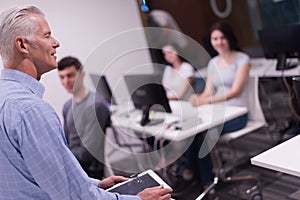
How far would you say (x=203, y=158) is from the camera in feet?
9.18

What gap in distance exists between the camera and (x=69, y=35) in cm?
322

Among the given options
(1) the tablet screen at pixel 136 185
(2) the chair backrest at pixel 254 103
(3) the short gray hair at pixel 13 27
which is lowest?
(2) the chair backrest at pixel 254 103

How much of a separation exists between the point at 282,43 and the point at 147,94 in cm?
178

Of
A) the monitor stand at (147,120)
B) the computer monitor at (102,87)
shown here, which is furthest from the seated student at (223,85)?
the computer monitor at (102,87)

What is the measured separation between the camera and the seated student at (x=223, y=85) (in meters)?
2.80

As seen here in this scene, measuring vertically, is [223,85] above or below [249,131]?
above

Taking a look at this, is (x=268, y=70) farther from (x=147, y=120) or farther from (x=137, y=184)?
(x=137, y=184)

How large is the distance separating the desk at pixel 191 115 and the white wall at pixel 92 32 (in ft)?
2.56

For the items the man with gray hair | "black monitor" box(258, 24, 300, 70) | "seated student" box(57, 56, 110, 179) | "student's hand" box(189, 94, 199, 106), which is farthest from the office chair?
the man with gray hair

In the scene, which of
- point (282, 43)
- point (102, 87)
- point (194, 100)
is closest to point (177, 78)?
point (194, 100)

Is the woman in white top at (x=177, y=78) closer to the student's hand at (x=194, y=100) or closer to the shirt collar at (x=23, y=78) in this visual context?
the student's hand at (x=194, y=100)

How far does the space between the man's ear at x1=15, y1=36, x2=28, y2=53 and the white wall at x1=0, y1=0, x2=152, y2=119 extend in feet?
6.14

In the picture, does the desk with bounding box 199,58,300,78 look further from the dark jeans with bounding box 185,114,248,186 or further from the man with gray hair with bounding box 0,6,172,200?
the man with gray hair with bounding box 0,6,172,200

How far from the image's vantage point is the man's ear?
1.08 m
